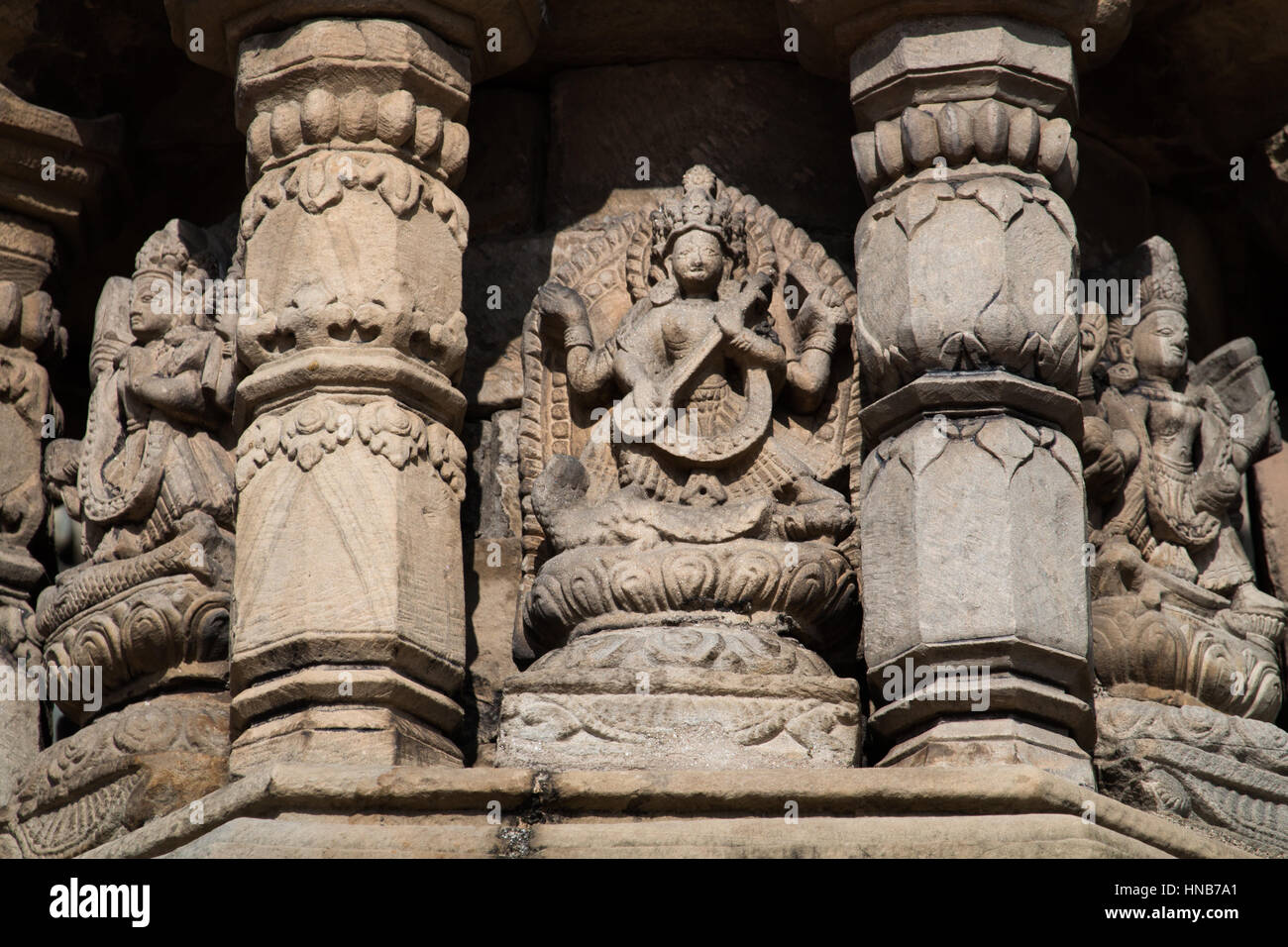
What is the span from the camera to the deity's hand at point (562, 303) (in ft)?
24.1

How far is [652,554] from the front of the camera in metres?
6.70

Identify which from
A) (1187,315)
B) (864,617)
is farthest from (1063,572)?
(1187,315)

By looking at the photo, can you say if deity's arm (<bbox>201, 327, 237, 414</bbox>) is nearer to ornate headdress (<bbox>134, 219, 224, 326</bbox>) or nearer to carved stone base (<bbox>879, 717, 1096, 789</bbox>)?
ornate headdress (<bbox>134, 219, 224, 326</bbox>)

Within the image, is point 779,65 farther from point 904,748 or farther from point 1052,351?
point 904,748

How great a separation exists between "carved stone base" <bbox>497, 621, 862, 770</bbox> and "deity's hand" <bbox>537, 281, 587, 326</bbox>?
1.28m

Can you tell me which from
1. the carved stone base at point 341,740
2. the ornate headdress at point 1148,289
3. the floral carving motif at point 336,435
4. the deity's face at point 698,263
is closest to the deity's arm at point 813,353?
the deity's face at point 698,263

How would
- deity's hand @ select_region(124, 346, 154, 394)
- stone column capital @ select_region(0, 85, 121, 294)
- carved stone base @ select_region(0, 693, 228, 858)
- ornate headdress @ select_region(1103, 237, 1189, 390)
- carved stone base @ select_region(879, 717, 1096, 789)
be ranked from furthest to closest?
stone column capital @ select_region(0, 85, 121, 294) → ornate headdress @ select_region(1103, 237, 1189, 390) → deity's hand @ select_region(124, 346, 154, 394) → carved stone base @ select_region(0, 693, 228, 858) → carved stone base @ select_region(879, 717, 1096, 789)

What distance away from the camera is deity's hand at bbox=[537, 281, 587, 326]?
735 centimetres

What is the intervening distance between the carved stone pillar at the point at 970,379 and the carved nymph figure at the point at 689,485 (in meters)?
0.26

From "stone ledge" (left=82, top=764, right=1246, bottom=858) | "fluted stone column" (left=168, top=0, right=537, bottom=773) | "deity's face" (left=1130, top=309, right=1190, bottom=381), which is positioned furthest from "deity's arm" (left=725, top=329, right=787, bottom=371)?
"stone ledge" (left=82, top=764, right=1246, bottom=858)

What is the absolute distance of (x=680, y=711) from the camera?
630 cm
